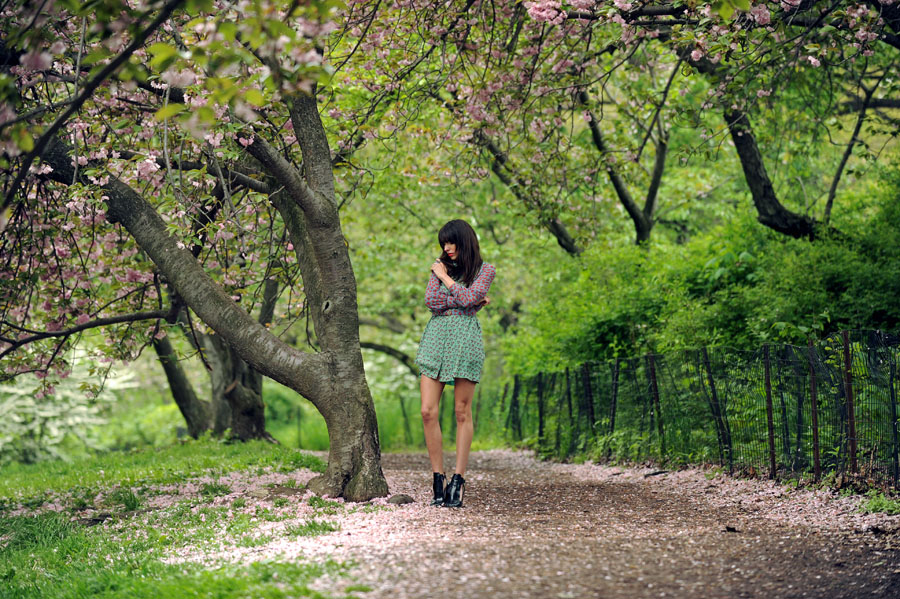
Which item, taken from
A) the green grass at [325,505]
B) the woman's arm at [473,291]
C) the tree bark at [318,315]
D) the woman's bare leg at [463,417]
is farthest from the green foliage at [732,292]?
the green grass at [325,505]

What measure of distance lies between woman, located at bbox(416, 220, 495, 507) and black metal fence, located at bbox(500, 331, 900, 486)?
2699 millimetres

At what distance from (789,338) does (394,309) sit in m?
15.5

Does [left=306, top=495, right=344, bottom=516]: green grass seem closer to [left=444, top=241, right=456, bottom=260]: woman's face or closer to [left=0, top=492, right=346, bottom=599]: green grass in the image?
[left=0, top=492, right=346, bottom=599]: green grass

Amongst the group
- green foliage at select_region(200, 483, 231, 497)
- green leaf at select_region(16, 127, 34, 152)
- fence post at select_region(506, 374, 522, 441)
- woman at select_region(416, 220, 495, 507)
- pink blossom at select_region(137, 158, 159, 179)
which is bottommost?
A: green foliage at select_region(200, 483, 231, 497)

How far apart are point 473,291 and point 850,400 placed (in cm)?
286

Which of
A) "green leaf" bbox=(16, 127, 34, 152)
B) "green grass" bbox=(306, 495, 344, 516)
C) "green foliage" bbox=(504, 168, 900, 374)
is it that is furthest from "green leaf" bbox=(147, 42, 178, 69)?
"green foliage" bbox=(504, 168, 900, 374)

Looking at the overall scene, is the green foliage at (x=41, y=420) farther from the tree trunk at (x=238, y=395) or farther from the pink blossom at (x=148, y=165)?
the pink blossom at (x=148, y=165)

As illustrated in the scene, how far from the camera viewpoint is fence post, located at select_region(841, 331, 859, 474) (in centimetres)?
633

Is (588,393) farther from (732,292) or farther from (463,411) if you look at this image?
(463,411)

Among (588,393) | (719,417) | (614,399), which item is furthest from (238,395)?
(719,417)

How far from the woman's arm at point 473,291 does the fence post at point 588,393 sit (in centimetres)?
542

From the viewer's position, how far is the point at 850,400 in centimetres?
635

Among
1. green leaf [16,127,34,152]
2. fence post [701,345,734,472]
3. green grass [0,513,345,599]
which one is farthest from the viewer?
fence post [701,345,734,472]

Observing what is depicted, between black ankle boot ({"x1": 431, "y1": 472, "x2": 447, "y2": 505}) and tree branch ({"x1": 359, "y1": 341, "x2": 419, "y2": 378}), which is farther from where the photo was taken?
tree branch ({"x1": 359, "y1": 341, "x2": 419, "y2": 378})
